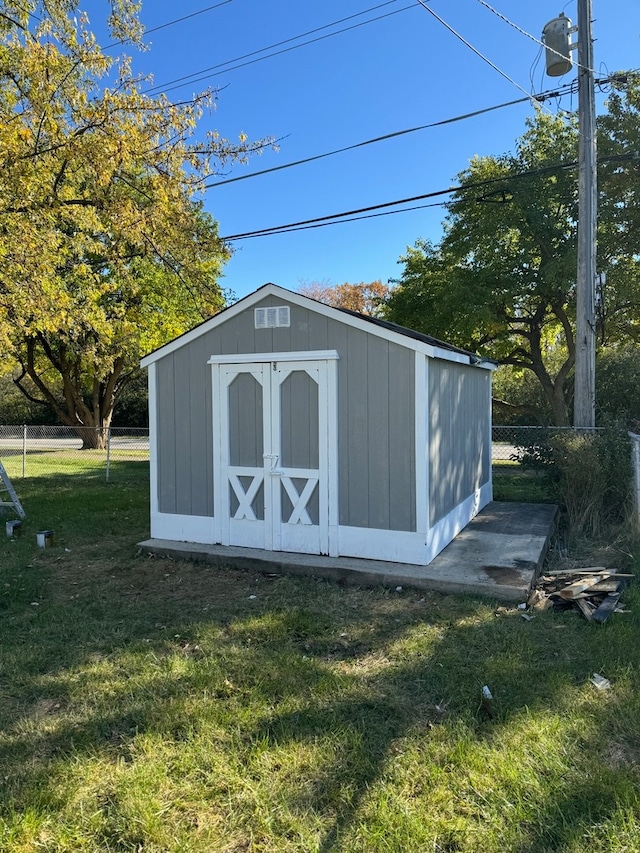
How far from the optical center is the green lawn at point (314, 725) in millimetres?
2111

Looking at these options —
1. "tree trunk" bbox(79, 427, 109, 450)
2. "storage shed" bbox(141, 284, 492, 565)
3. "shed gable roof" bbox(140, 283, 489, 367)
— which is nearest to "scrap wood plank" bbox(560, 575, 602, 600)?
"storage shed" bbox(141, 284, 492, 565)

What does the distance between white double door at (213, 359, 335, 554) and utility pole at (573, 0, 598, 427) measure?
433 centimetres

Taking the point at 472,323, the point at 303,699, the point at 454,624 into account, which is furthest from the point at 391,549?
the point at 472,323

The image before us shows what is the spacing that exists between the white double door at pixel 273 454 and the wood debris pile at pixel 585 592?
201 centimetres

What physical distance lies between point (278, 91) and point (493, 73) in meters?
3.82

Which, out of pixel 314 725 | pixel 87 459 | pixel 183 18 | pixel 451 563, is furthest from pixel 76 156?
pixel 87 459

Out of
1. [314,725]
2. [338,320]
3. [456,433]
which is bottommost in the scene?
[314,725]

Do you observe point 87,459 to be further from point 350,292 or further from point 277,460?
point 350,292

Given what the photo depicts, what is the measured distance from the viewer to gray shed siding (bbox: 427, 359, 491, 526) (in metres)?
5.38

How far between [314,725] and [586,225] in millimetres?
7721

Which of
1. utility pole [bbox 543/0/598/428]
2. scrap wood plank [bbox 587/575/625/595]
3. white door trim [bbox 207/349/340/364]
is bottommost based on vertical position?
scrap wood plank [bbox 587/575/625/595]

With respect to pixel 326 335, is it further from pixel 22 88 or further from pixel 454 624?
pixel 22 88

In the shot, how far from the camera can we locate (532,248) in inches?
558

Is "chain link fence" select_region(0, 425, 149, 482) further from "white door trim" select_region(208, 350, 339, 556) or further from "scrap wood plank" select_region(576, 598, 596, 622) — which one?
"scrap wood plank" select_region(576, 598, 596, 622)
